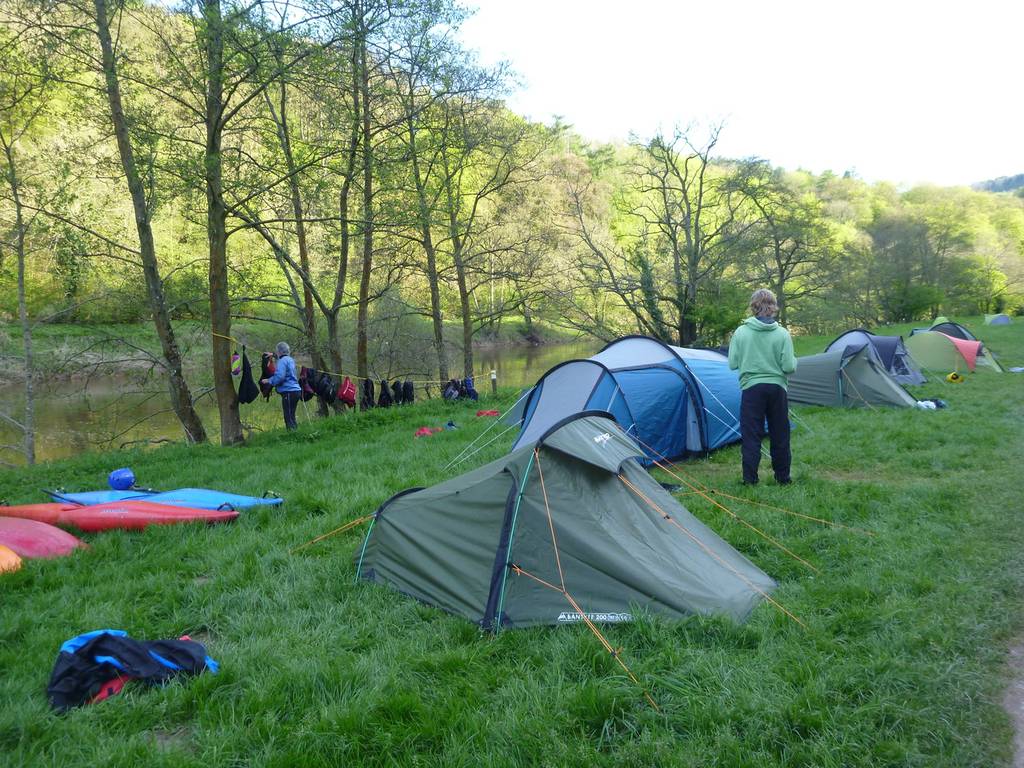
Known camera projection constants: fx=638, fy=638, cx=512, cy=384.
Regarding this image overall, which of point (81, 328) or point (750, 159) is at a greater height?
point (750, 159)

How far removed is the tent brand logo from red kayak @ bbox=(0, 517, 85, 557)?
402 centimetres

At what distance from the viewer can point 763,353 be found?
5926mm

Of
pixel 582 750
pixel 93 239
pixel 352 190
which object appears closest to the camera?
pixel 582 750

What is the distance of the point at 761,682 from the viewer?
2.80m

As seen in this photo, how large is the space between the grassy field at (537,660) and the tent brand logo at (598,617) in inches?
2.5

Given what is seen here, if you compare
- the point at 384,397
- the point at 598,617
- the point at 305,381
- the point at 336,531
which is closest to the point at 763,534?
the point at 598,617

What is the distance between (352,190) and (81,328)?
762 centimetres

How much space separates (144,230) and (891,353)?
47.9 ft

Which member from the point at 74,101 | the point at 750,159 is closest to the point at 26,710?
the point at 74,101

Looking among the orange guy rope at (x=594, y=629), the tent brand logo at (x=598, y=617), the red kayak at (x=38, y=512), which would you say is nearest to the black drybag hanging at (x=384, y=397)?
the red kayak at (x=38, y=512)

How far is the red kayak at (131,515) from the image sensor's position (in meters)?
5.49

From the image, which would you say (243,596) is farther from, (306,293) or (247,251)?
(247,251)

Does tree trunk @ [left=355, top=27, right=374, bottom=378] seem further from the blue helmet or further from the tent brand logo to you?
the tent brand logo

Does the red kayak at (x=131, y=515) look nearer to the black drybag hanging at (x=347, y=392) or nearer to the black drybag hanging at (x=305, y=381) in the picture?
the black drybag hanging at (x=305, y=381)
